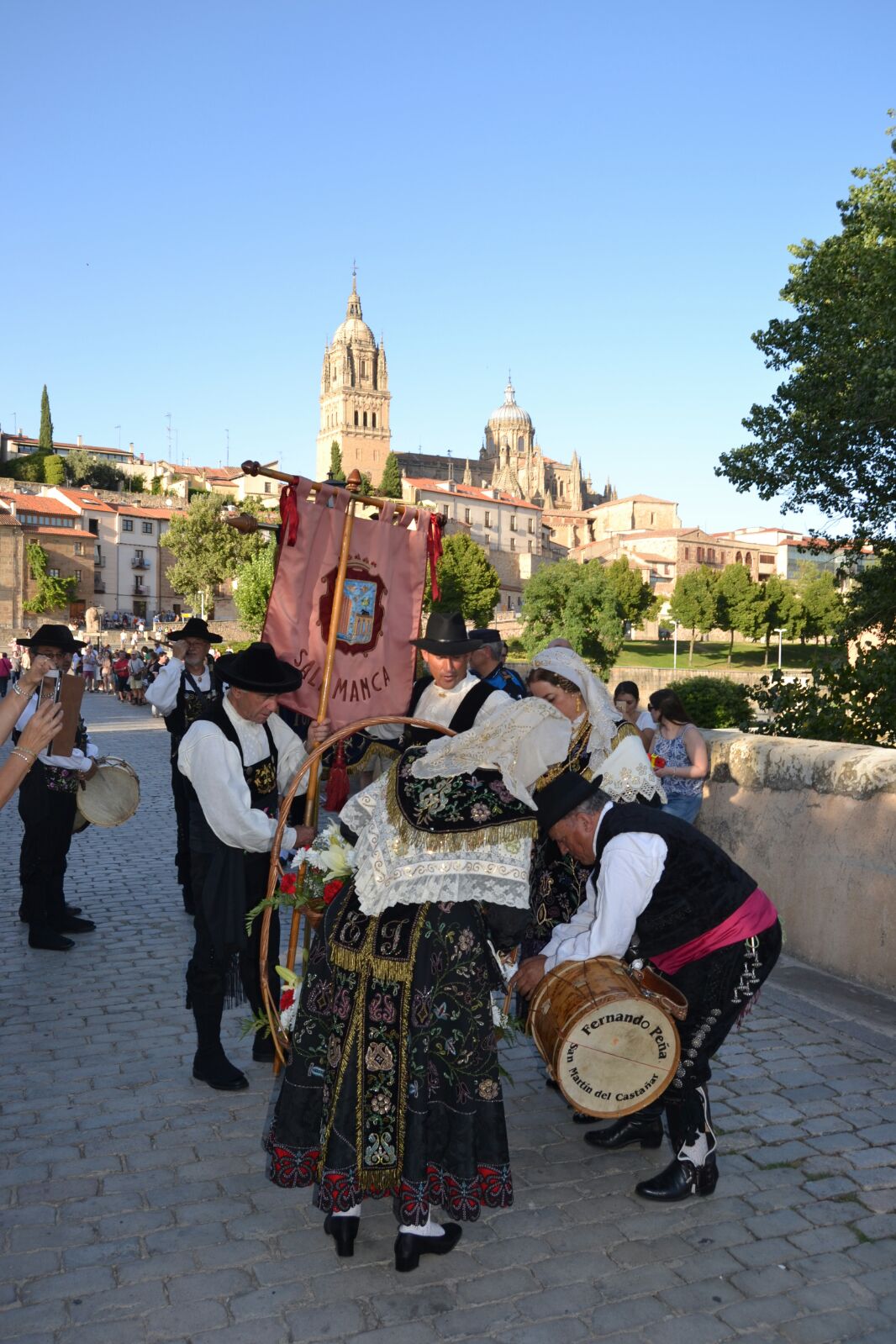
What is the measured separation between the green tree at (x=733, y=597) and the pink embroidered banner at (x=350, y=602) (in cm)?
7751

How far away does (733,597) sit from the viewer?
82.1m

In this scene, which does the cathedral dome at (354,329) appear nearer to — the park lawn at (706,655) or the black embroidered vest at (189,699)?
the park lawn at (706,655)

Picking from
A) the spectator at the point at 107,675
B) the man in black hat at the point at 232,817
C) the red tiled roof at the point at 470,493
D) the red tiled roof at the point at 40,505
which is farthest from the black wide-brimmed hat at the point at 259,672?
the red tiled roof at the point at 470,493

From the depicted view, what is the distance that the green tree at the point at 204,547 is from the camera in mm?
71062

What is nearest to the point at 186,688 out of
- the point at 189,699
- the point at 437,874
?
the point at 189,699

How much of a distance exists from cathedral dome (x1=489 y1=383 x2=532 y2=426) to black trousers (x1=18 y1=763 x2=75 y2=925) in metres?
154

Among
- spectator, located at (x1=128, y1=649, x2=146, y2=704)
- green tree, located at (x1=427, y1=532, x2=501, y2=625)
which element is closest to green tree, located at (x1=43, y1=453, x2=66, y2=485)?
green tree, located at (x1=427, y1=532, x2=501, y2=625)

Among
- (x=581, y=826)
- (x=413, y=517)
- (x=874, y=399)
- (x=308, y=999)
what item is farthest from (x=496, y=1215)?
(x=874, y=399)

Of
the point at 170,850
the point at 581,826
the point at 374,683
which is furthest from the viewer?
the point at 170,850

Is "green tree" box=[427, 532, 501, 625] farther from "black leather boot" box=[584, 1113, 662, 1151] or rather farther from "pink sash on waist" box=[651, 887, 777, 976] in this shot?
"pink sash on waist" box=[651, 887, 777, 976]

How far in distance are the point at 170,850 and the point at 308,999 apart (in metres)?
7.29

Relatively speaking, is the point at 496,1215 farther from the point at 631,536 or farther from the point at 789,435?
the point at 631,536

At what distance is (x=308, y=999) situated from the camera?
3.63m

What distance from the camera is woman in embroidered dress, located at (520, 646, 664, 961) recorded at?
4566mm
